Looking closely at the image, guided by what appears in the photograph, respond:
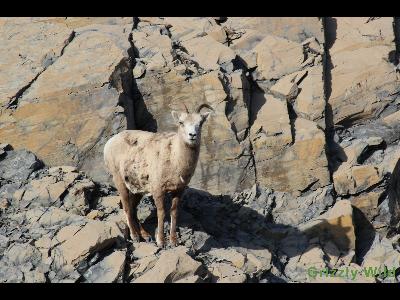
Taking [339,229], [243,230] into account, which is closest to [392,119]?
[339,229]

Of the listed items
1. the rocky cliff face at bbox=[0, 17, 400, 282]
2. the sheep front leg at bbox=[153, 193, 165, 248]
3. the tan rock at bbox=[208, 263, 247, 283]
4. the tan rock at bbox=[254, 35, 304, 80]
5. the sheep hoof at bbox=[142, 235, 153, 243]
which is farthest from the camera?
the tan rock at bbox=[254, 35, 304, 80]

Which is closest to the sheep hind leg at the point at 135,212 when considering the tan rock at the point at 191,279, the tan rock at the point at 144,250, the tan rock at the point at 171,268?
the tan rock at the point at 144,250

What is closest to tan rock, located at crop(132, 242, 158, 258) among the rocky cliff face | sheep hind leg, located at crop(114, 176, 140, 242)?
the rocky cliff face

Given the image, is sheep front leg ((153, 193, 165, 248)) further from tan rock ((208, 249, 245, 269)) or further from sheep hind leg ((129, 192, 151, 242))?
tan rock ((208, 249, 245, 269))

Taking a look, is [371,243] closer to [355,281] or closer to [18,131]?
[355,281]

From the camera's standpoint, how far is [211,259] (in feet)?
49.7

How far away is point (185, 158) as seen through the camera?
15062mm

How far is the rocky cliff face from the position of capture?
16266 mm

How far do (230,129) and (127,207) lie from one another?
3.92 meters

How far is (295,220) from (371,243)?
1.96 m

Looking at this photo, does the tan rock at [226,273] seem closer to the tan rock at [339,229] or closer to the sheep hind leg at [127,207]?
the sheep hind leg at [127,207]

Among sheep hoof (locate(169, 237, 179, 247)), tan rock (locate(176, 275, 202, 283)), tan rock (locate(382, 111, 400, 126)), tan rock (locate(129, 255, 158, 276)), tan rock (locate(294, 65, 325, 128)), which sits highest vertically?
tan rock (locate(294, 65, 325, 128))

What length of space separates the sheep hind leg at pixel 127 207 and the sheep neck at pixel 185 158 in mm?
1522

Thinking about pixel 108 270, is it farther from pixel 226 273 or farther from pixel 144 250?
pixel 226 273
